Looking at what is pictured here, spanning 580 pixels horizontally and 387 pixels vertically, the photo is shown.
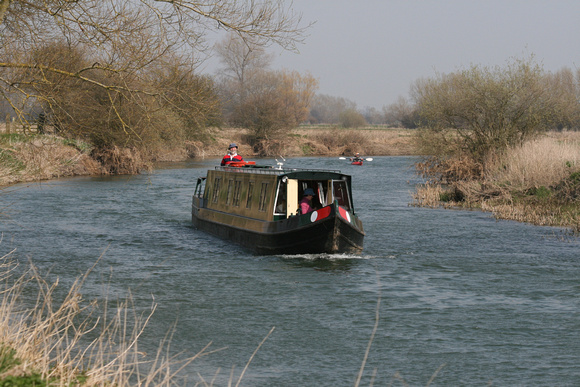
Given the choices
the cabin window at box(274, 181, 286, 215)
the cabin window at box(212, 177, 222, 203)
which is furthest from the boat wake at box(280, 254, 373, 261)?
the cabin window at box(212, 177, 222, 203)

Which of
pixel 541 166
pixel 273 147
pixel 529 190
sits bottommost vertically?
pixel 529 190

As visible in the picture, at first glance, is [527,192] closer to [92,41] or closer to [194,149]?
[92,41]

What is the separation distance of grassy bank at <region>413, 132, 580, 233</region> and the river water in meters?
1.12

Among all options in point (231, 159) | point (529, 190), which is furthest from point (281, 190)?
point (529, 190)

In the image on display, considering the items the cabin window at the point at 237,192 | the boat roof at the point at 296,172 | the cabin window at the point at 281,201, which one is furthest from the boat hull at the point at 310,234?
the cabin window at the point at 237,192

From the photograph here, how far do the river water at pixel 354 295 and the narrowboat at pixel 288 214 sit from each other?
36 cm

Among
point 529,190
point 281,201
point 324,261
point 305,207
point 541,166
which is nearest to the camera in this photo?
point 324,261

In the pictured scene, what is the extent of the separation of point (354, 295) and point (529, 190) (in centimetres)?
1352

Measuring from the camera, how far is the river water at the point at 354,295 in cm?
857

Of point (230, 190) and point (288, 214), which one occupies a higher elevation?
point (230, 190)

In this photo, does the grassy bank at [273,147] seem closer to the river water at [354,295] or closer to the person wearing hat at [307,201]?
the river water at [354,295]

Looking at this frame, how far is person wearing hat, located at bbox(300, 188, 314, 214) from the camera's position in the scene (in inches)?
595

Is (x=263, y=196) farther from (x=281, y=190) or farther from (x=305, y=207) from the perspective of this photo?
(x=305, y=207)

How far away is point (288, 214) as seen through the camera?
51.3 ft
